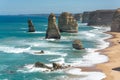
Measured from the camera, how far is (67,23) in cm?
10494

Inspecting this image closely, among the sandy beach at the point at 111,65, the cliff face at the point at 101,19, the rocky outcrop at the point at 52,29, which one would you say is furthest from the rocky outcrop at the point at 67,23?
the cliff face at the point at 101,19

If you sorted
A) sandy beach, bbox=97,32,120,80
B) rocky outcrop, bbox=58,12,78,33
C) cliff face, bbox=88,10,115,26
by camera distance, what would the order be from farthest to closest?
cliff face, bbox=88,10,115,26
rocky outcrop, bbox=58,12,78,33
sandy beach, bbox=97,32,120,80

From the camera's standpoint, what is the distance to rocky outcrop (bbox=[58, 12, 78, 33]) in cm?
10503

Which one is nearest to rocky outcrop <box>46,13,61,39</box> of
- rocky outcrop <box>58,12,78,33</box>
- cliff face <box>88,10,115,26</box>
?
rocky outcrop <box>58,12,78,33</box>

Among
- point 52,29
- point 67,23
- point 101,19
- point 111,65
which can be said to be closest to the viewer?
point 111,65

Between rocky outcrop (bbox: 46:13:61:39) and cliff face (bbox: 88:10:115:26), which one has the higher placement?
rocky outcrop (bbox: 46:13:61:39)

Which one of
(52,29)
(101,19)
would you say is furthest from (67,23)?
(101,19)

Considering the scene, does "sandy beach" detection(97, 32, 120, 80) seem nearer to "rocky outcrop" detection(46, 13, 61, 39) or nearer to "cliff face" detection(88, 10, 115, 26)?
"rocky outcrop" detection(46, 13, 61, 39)

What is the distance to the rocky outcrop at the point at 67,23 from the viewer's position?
105 m

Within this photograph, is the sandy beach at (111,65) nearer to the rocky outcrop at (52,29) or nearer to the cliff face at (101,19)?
the rocky outcrop at (52,29)

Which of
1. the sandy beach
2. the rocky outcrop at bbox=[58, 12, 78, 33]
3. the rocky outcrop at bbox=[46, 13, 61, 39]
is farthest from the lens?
the rocky outcrop at bbox=[58, 12, 78, 33]

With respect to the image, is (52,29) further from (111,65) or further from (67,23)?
(111,65)

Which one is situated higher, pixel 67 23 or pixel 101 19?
pixel 67 23

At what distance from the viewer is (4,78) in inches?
1531
